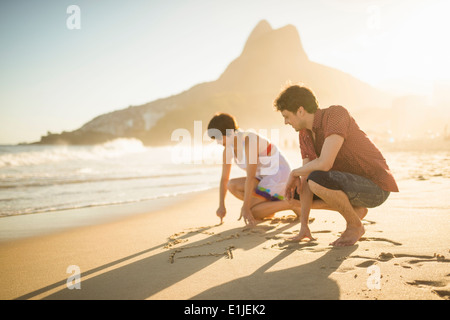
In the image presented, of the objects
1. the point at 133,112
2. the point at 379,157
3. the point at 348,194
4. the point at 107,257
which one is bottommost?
the point at 107,257

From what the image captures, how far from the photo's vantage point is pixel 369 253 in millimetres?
2885

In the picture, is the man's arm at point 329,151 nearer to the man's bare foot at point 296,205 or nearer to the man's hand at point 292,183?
the man's hand at point 292,183

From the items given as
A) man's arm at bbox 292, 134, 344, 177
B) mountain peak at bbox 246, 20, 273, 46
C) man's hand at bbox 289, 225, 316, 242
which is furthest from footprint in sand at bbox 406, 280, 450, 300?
mountain peak at bbox 246, 20, 273, 46

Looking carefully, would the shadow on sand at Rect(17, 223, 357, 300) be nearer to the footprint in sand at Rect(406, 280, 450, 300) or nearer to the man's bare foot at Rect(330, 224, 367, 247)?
the man's bare foot at Rect(330, 224, 367, 247)

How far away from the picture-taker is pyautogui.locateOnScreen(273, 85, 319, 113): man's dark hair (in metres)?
3.16

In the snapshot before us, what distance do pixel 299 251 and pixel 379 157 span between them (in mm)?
1122

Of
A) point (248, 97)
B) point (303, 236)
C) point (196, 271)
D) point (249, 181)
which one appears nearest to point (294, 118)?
point (303, 236)

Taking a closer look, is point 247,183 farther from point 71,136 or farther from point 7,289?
point 71,136

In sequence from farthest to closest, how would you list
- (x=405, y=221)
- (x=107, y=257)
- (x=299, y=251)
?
(x=405, y=221) < (x=107, y=257) < (x=299, y=251)

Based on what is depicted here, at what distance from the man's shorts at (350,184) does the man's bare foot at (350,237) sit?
264 millimetres

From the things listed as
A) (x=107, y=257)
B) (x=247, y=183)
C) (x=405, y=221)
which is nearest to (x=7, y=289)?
(x=107, y=257)

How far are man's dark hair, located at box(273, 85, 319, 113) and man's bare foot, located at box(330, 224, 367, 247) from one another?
1157mm

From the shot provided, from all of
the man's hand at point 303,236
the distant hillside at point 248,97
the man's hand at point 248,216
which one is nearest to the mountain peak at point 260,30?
the distant hillside at point 248,97

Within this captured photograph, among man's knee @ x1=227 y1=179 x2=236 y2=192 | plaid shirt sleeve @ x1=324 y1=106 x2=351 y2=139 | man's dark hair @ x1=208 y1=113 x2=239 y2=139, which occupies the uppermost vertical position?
man's dark hair @ x1=208 y1=113 x2=239 y2=139
